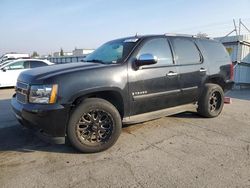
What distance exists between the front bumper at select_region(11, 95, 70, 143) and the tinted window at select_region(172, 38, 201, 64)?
99.4 inches

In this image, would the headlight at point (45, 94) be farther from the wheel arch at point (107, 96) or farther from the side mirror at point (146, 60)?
the side mirror at point (146, 60)

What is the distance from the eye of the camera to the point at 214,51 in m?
5.75

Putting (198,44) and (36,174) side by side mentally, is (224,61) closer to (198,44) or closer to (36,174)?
(198,44)

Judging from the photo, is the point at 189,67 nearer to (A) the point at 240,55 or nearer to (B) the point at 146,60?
(B) the point at 146,60

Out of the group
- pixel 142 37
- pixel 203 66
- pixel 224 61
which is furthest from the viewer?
pixel 224 61

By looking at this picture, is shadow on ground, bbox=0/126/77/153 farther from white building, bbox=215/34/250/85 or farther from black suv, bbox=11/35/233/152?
white building, bbox=215/34/250/85

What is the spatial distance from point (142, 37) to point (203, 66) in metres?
1.62

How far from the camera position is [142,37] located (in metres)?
4.57

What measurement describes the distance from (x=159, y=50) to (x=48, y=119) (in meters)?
2.39

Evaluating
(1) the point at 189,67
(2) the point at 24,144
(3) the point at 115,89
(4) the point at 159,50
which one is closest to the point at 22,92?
(2) the point at 24,144

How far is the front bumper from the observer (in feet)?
11.4

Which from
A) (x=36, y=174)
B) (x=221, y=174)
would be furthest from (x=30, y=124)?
(x=221, y=174)

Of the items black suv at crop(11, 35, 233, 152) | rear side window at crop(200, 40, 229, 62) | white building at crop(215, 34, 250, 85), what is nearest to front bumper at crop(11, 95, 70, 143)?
black suv at crop(11, 35, 233, 152)

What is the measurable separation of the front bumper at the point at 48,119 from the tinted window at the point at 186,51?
8.29 feet
